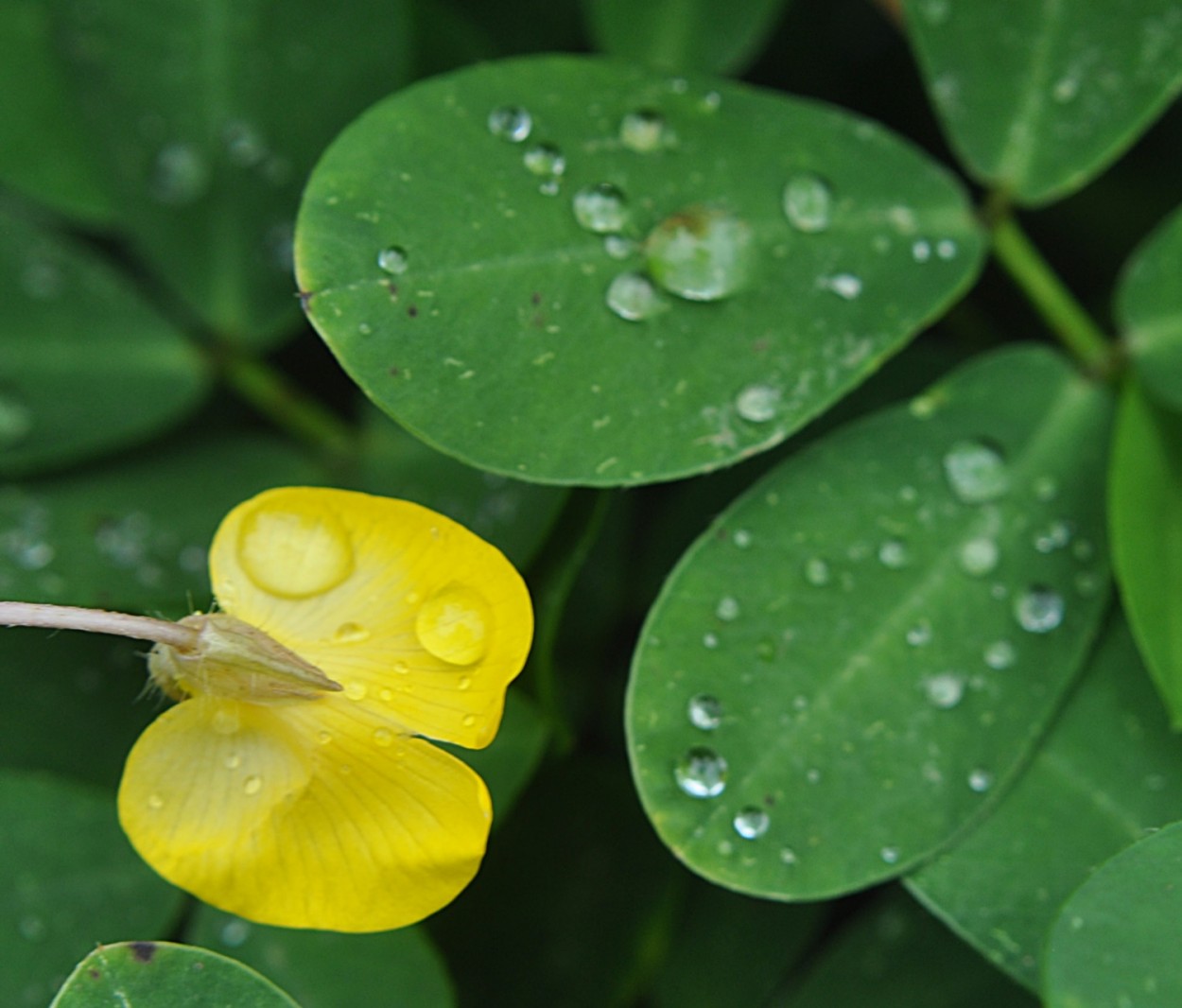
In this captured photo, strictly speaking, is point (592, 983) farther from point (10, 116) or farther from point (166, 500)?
point (10, 116)

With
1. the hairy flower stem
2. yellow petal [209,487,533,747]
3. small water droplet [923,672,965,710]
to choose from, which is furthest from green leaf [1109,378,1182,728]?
the hairy flower stem

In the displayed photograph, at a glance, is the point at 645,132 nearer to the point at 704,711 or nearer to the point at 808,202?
the point at 808,202

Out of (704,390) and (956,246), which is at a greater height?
(956,246)

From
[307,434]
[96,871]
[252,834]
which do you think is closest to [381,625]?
[252,834]

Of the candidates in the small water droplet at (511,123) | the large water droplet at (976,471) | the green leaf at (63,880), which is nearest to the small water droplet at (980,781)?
the large water droplet at (976,471)

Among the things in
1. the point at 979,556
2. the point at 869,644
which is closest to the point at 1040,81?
the point at 979,556

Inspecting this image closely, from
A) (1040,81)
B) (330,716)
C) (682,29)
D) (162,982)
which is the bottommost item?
(162,982)
